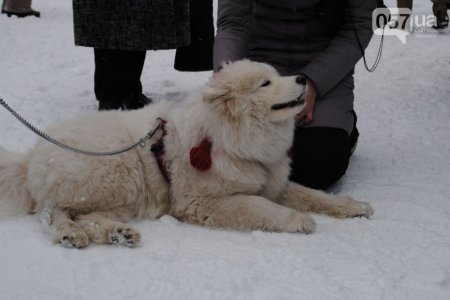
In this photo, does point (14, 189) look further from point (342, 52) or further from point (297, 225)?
point (342, 52)

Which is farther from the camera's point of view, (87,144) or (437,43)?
(437,43)

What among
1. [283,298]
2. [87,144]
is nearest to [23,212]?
[87,144]

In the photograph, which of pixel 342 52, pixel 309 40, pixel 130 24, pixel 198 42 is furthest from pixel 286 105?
pixel 198 42

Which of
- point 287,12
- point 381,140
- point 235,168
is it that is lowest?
point 381,140

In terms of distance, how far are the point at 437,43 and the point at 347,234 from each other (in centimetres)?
485

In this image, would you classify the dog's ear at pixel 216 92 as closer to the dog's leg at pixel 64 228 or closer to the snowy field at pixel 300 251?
the snowy field at pixel 300 251

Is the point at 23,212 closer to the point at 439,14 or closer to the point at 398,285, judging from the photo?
the point at 398,285

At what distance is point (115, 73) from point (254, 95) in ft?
6.85

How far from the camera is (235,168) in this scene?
111 inches

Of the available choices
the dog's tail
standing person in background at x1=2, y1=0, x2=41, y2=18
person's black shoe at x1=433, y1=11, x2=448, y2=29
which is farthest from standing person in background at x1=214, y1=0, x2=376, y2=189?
standing person in background at x1=2, y1=0, x2=41, y2=18

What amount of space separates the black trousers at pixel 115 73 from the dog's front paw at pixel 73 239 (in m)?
2.15

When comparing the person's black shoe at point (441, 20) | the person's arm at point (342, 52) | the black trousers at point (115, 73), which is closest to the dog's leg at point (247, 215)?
the person's arm at point (342, 52)

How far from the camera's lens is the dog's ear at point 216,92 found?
269cm

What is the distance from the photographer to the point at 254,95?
8.86 ft
